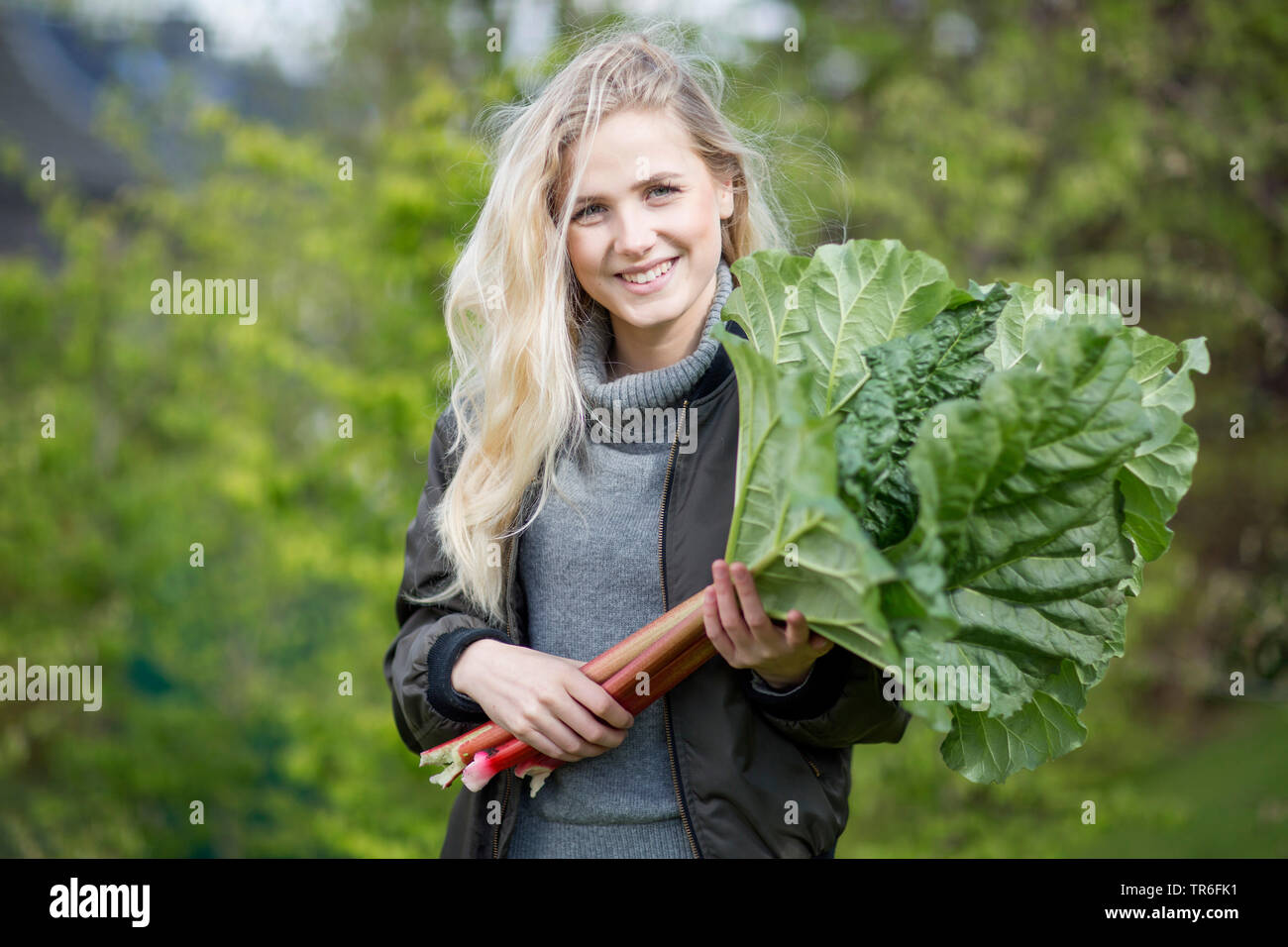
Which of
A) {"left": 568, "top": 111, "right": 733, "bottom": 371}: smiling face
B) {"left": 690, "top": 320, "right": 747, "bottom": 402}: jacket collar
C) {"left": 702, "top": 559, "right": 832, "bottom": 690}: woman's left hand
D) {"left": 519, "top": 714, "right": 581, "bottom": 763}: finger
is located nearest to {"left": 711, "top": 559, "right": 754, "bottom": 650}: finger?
{"left": 702, "top": 559, "right": 832, "bottom": 690}: woman's left hand

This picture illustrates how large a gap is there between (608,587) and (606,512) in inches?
5.9

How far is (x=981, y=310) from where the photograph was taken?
1835 mm

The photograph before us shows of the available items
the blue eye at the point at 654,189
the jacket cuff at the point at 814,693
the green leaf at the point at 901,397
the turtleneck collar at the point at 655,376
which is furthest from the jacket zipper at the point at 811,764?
the blue eye at the point at 654,189

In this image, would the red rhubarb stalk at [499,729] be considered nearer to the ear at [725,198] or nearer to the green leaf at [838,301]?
the green leaf at [838,301]

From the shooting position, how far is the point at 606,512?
86.0 inches

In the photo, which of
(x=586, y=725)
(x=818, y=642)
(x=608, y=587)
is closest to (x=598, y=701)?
(x=586, y=725)

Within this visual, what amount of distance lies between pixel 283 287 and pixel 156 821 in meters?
3.15

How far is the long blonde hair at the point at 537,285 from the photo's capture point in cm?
221

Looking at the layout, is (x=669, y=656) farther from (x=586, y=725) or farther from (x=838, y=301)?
(x=838, y=301)

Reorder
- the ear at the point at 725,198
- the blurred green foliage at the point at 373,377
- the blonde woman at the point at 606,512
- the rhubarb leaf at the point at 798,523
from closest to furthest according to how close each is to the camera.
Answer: the rhubarb leaf at the point at 798,523 < the blonde woman at the point at 606,512 < the ear at the point at 725,198 < the blurred green foliage at the point at 373,377

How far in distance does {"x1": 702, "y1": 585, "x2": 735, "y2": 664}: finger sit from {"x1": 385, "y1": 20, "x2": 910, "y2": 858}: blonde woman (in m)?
0.08

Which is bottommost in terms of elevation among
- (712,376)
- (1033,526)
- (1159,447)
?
(1033,526)

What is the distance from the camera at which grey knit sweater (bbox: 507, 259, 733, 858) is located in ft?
6.77

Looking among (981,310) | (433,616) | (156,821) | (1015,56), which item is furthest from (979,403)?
(156,821)
